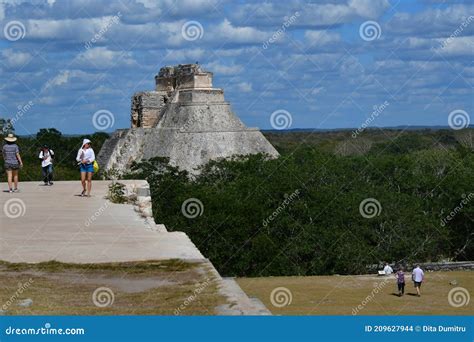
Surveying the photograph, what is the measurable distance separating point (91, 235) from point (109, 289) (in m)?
2.90

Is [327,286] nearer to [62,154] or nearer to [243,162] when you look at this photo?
[243,162]

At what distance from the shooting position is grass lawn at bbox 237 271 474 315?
2105 cm

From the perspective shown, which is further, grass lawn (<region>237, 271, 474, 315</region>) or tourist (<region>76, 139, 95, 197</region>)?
grass lawn (<region>237, 271, 474, 315</region>)

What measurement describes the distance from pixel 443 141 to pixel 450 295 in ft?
307

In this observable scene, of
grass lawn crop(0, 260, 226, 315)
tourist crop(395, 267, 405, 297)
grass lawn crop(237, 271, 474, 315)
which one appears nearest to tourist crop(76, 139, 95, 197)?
grass lawn crop(237, 271, 474, 315)

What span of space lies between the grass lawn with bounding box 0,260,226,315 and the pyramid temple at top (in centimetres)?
4687

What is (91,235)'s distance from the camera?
1015 centimetres

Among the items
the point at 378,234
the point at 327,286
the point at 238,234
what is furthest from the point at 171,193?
the point at 327,286

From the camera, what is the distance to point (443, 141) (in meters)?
117

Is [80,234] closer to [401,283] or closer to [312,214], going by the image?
[401,283]

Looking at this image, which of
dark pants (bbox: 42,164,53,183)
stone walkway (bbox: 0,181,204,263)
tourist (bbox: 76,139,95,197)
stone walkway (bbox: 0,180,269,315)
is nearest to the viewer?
stone walkway (bbox: 0,180,269,315)

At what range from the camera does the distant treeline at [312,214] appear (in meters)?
33.3

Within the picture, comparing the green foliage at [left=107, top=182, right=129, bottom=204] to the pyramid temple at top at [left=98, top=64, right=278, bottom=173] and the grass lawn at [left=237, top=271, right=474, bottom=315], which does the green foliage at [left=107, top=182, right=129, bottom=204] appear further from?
the pyramid temple at top at [left=98, top=64, right=278, bottom=173]

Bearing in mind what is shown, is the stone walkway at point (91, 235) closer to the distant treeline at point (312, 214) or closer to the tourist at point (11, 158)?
the tourist at point (11, 158)
